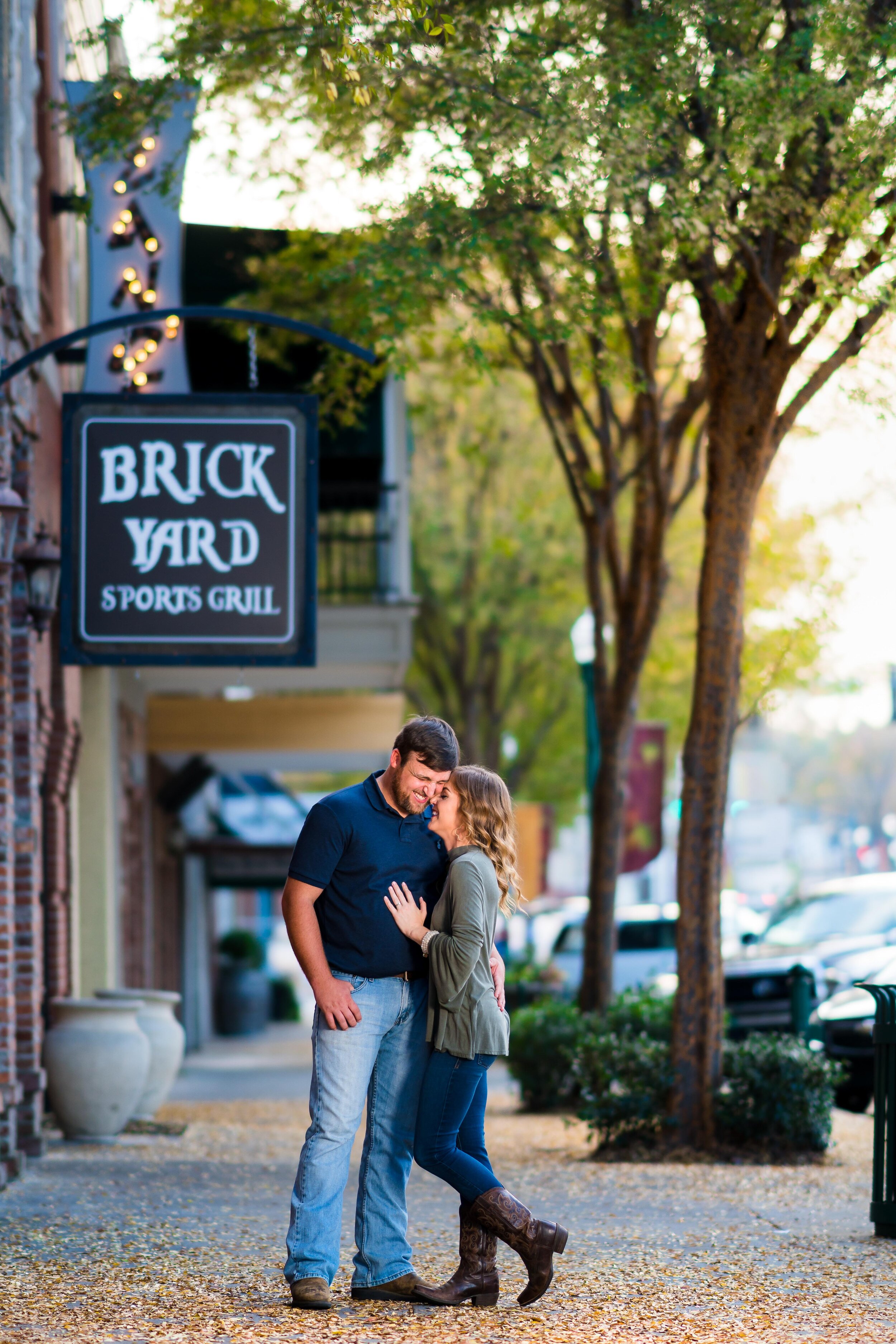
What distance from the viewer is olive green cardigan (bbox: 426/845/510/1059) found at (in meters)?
5.32

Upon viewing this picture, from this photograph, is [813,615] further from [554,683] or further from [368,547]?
[554,683]

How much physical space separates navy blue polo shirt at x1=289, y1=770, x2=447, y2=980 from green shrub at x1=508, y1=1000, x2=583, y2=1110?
779 cm

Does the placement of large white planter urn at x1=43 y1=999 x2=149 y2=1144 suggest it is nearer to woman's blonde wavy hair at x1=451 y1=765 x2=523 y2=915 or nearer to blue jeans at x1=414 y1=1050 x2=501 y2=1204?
blue jeans at x1=414 y1=1050 x2=501 y2=1204

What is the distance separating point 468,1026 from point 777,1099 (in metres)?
5.36

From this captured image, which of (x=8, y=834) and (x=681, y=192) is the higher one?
(x=681, y=192)

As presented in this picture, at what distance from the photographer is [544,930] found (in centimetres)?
5069

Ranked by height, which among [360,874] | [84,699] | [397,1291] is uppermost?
[84,699]

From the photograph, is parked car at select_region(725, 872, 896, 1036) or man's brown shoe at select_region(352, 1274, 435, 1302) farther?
parked car at select_region(725, 872, 896, 1036)

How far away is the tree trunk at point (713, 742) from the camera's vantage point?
10328 mm

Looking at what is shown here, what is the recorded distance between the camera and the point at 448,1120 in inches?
212

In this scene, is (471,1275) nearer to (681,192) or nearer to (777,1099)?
(777,1099)

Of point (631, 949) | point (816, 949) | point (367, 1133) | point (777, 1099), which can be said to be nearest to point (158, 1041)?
point (777, 1099)

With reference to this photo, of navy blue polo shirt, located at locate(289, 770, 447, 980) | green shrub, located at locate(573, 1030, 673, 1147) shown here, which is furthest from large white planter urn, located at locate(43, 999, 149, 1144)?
navy blue polo shirt, located at locate(289, 770, 447, 980)

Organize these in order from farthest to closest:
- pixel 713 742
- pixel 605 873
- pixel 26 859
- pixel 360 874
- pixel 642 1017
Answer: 1. pixel 605 873
2. pixel 642 1017
3. pixel 713 742
4. pixel 26 859
5. pixel 360 874
